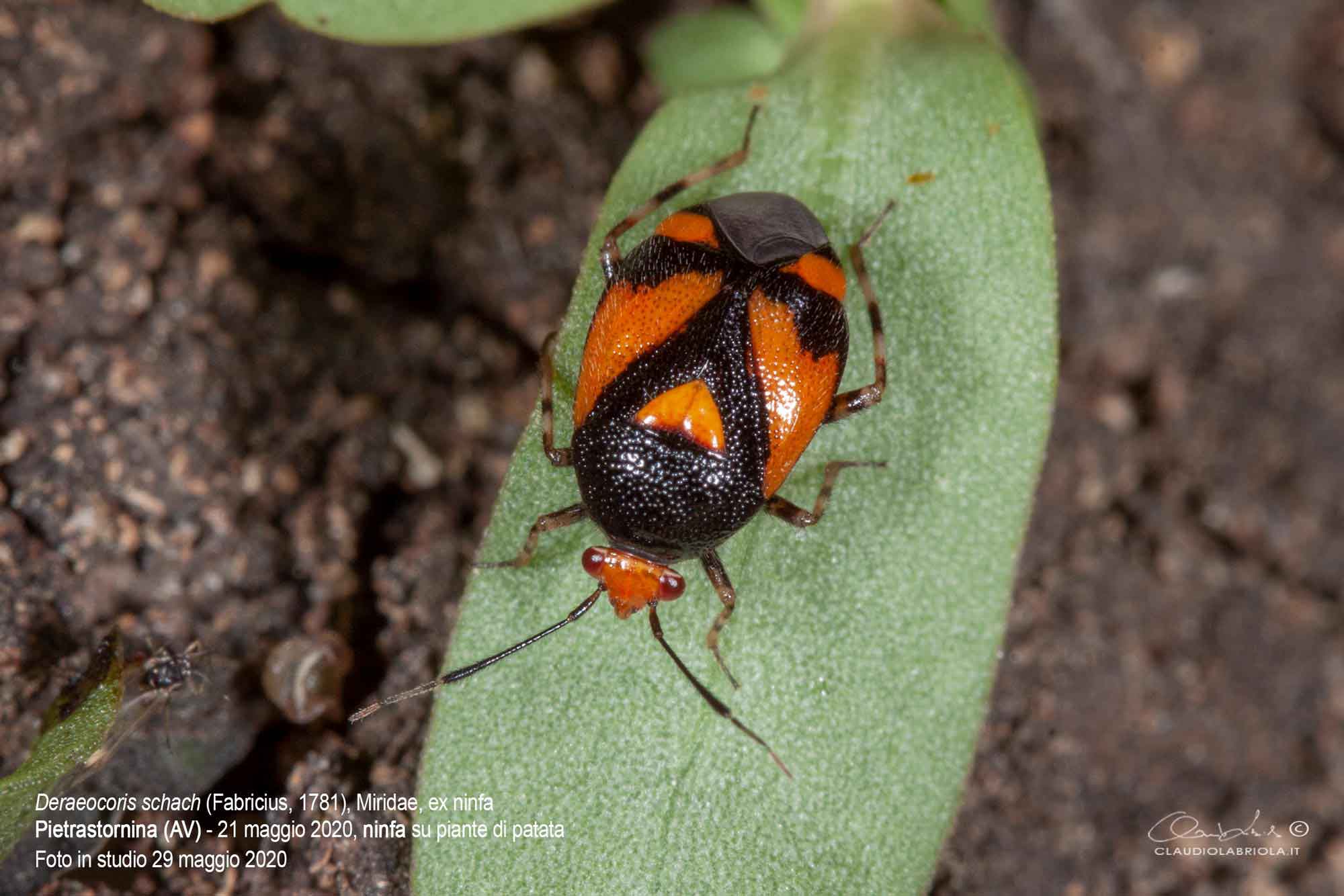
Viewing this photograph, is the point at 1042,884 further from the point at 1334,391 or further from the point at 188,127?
the point at 188,127

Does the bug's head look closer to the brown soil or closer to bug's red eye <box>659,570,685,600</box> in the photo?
bug's red eye <box>659,570,685,600</box>

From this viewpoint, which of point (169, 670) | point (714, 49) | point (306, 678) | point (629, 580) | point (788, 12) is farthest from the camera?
point (714, 49)

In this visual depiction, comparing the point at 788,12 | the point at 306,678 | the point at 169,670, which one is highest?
the point at 788,12

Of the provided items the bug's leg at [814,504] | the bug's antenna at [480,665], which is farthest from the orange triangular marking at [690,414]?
the bug's antenna at [480,665]

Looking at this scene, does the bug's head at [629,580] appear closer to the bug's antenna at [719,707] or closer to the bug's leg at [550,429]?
the bug's antenna at [719,707]

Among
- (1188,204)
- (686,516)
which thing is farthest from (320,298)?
(1188,204)

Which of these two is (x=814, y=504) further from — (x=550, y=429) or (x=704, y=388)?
(x=550, y=429)

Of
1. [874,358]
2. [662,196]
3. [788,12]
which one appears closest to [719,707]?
[874,358]
